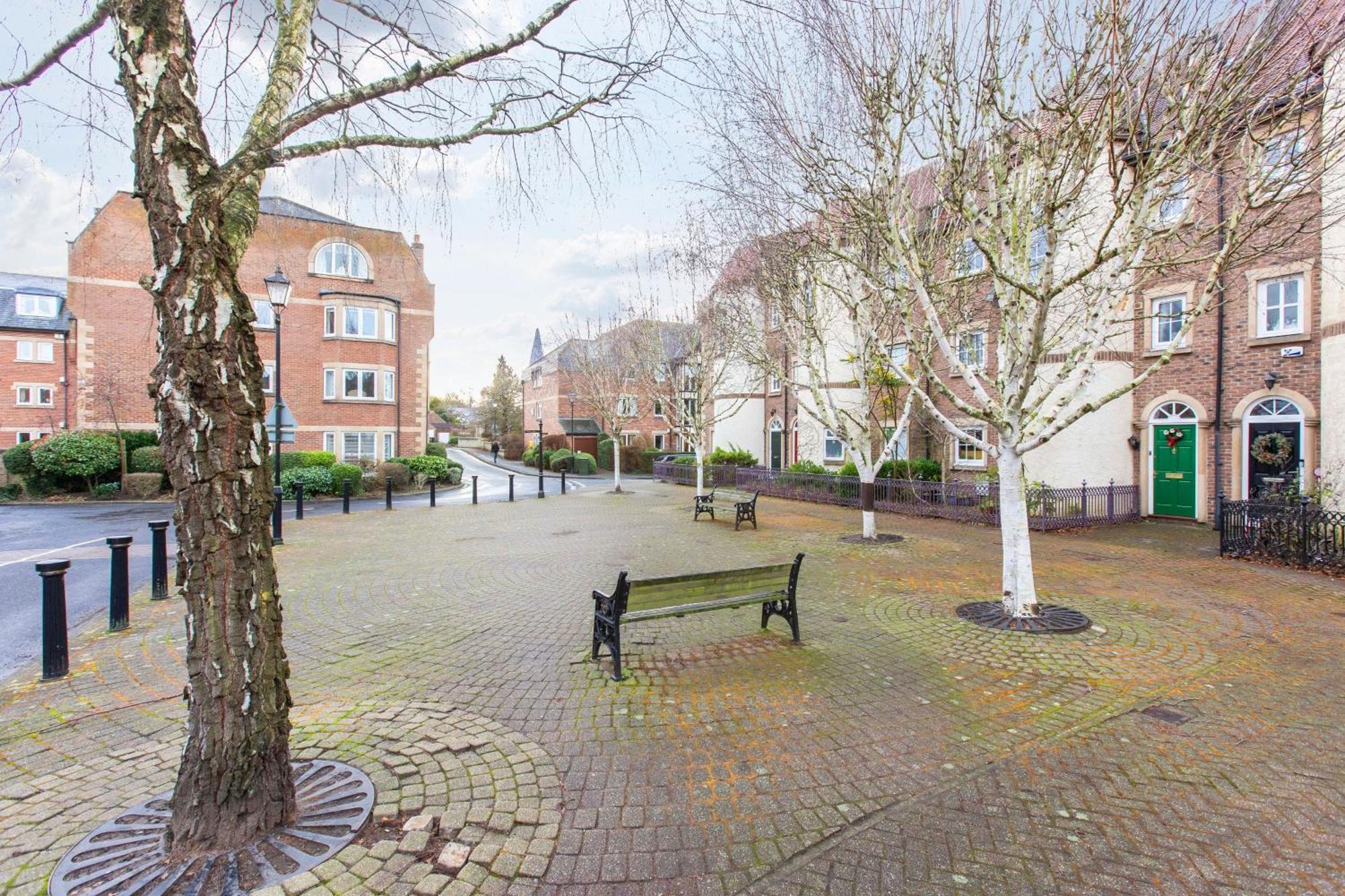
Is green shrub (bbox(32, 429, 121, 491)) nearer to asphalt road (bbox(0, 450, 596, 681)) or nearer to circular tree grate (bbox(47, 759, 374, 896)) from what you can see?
asphalt road (bbox(0, 450, 596, 681))

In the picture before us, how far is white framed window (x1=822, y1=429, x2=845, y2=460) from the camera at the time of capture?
23031 millimetres

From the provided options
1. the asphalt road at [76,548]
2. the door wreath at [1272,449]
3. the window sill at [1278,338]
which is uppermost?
the window sill at [1278,338]

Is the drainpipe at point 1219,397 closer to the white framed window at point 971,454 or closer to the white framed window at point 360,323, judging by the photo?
the white framed window at point 971,454

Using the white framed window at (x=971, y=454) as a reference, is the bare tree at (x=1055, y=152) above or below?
above

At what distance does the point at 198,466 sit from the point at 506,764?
2.38 m

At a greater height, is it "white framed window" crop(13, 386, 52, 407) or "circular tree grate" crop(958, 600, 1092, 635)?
"white framed window" crop(13, 386, 52, 407)

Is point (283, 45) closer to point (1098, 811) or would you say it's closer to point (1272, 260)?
point (1098, 811)

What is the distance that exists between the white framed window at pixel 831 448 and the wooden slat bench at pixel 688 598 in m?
17.5

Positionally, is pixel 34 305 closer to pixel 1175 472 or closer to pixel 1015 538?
pixel 1015 538

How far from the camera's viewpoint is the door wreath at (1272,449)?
12.7 m

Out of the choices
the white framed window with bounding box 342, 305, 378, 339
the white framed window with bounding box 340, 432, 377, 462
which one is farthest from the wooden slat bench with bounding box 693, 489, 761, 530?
the white framed window with bounding box 342, 305, 378, 339

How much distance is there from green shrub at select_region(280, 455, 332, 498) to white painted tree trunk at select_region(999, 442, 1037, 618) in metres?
21.2

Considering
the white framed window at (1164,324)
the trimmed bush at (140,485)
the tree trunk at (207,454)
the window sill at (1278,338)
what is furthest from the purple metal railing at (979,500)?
the trimmed bush at (140,485)

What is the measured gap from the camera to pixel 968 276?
28.8 ft
